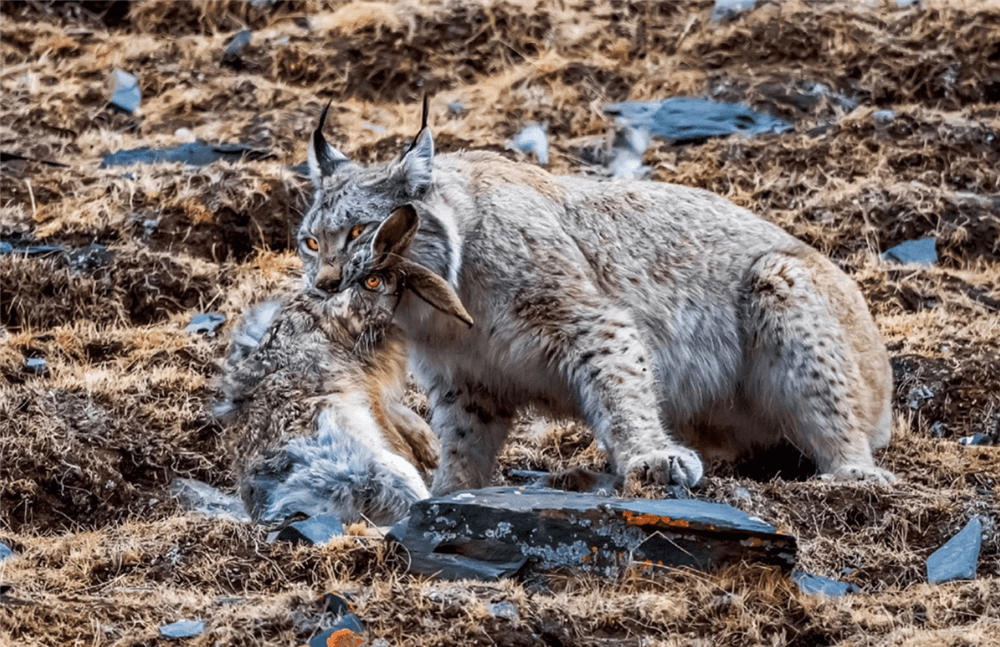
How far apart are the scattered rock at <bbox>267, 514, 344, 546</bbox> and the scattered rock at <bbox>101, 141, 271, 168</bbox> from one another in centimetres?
623

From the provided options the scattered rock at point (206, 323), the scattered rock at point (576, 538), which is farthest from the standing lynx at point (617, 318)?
the scattered rock at point (206, 323)

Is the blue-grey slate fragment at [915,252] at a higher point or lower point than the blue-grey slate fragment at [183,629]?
lower

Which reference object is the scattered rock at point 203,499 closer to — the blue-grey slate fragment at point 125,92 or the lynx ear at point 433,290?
the lynx ear at point 433,290

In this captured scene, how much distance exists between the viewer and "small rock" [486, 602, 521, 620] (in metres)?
4.71

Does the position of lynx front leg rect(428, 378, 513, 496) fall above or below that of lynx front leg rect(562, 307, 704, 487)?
below

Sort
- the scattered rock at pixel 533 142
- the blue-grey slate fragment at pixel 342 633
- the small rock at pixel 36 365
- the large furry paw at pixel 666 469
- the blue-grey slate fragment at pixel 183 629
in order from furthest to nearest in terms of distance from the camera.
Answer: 1. the scattered rock at pixel 533 142
2. the small rock at pixel 36 365
3. the large furry paw at pixel 666 469
4. the blue-grey slate fragment at pixel 183 629
5. the blue-grey slate fragment at pixel 342 633

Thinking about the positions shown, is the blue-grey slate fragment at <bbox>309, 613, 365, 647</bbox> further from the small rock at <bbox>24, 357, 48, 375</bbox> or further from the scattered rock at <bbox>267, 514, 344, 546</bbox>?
the small rock at <bbox>24, 357, 48, 375</bbox>

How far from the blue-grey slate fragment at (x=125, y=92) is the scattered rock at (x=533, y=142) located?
3605 millimetres

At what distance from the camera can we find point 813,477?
23.3 ft

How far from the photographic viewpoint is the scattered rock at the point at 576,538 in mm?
5160

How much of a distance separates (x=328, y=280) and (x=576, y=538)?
189cm

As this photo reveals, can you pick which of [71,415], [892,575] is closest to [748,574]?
[892,575]

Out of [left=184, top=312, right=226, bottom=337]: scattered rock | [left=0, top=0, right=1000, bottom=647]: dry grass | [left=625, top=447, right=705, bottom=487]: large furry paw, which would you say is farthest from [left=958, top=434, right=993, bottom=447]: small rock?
[left=184, top=312, right=226, bottom=337]: scattered rock

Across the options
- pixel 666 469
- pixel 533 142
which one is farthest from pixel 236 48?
pixel 666 469
